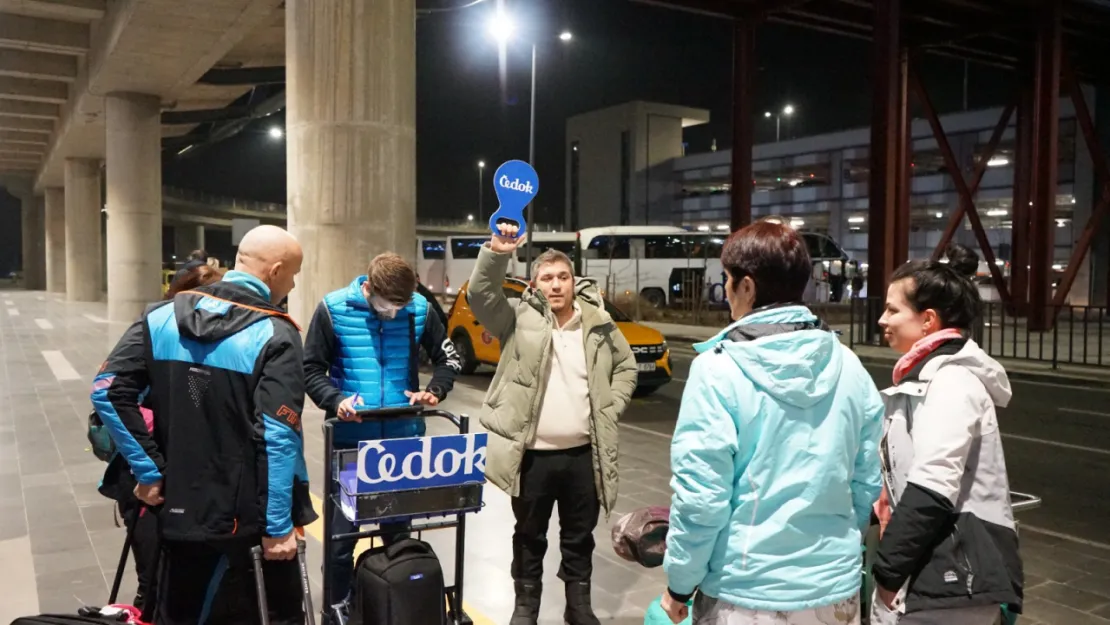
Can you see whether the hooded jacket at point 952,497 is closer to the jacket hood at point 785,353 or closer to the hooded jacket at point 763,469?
the hooded jacket at point 763,469

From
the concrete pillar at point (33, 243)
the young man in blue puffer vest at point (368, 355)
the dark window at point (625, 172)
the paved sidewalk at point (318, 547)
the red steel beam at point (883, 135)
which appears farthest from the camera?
the dark window at point (625, 172)

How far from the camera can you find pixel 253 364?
9.38 ft

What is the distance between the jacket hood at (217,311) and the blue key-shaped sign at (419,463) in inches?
22.7

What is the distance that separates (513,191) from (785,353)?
1895 mm

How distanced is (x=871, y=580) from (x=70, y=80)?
76.6 feet

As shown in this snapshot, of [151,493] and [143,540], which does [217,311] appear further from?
[143,540]

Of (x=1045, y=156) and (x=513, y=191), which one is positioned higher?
(x=1045, y=156)

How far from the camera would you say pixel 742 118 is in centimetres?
2362

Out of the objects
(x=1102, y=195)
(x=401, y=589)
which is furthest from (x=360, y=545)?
(x=1102, y=195)

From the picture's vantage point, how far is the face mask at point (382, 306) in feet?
12.9

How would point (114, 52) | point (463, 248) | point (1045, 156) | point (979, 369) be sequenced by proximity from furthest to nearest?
point (463, 248)
point (1045, 156)
point (114, 52)
point (979, 369)

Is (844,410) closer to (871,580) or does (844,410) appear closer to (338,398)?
(871,580)

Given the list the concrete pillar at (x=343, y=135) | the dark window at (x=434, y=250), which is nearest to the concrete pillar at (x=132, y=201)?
the concrete pillar at (x=343, y=135)

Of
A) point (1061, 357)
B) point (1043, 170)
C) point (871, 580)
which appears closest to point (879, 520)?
point (871, 580)
